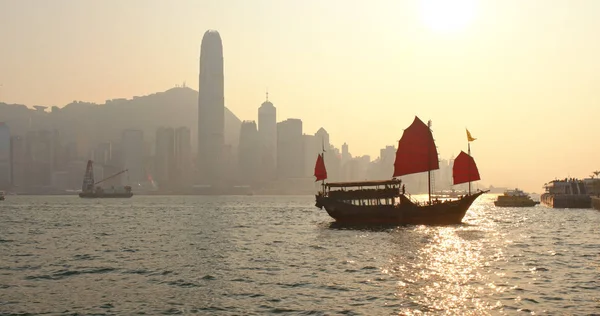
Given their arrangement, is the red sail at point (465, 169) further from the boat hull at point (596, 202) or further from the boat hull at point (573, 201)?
the boat hull at point (573, 201)

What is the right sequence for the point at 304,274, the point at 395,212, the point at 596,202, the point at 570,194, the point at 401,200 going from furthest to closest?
the point at 570,194 → the point at 596,202 → the point at 401,200 → the point at 395,212 → the point at 304,274

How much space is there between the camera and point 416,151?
8181cm

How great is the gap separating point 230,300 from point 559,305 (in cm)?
1576

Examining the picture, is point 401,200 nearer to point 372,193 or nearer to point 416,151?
point 372,193

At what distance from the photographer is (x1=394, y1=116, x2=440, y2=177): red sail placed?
80.9 metres

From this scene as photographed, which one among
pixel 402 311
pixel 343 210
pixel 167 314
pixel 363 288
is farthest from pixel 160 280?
pixel 343 210

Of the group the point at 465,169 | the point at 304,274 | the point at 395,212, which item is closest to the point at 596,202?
the point at 465,169

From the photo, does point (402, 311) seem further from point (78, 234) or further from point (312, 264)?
point (78, 234)

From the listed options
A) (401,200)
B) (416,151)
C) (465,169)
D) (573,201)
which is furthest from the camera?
(573,201)

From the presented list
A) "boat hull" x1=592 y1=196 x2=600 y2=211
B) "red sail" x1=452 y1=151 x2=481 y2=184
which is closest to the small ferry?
"boat hull" x1=592 y1=196 x2=600 y2=211

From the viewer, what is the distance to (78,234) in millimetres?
68938

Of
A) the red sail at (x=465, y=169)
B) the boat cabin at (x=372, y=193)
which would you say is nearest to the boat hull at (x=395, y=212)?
the boat cabin at (x=372, y=193)

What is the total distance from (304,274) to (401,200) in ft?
138

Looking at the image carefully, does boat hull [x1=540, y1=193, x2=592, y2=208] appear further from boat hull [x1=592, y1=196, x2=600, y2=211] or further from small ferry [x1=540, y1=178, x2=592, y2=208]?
boat hull [x1=592, y1=196, x2=600, y2=211]
